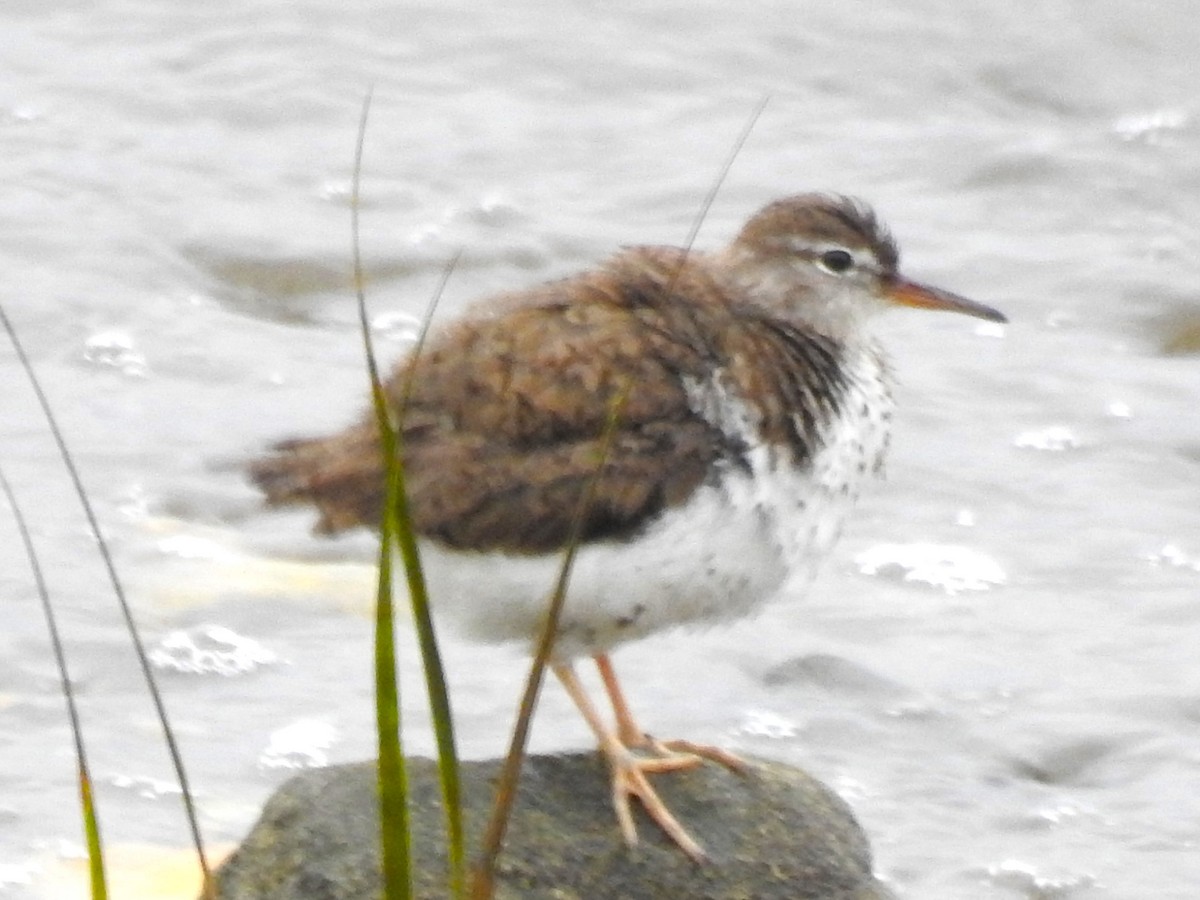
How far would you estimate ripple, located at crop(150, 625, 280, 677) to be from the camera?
21.3 feet

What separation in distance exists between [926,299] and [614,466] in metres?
1.26

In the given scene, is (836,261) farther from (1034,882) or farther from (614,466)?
(1034,882)

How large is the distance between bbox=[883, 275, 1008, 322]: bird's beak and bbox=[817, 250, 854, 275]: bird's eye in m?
0.13

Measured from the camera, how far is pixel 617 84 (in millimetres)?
10320

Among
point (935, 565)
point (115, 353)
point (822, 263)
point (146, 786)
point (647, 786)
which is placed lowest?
point (146, 786)

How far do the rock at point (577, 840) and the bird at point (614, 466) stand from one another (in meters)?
0.05

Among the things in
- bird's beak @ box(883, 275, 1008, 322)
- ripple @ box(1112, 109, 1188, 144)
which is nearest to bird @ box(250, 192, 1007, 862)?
bird's beak @ box(883, 275, 1008, 322)

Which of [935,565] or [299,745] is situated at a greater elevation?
[935,565]

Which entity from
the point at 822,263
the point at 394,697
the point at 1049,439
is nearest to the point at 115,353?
the point at 1049,439

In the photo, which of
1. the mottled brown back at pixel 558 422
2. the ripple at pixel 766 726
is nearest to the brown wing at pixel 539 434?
the mottled brown back at pixel 558 422

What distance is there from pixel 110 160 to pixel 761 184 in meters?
2.58

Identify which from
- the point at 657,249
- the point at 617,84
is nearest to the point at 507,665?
the point at 657,249

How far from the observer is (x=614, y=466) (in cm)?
482

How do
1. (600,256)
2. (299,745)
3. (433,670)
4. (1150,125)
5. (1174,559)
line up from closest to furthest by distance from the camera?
1. (433,670)
2. (299,745)
3. (1174,559)
4. (600,256)
5. (1150,125)
